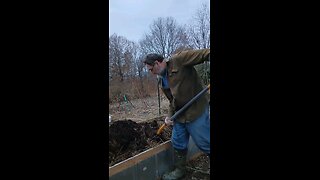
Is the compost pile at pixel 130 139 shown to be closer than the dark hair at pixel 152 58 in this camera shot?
No

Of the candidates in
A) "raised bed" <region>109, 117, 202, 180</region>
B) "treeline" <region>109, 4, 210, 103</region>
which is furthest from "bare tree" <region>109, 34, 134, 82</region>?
"raised bed" <region>109, 117, 202, 180</region>

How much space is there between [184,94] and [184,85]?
0.33 feet

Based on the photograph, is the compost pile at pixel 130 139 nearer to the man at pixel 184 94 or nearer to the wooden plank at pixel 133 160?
the wooden plank at pixel 133 160

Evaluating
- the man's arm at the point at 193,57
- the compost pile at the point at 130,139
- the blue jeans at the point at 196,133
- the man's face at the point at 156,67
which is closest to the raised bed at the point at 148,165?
the blue jeans at the point at 196,133

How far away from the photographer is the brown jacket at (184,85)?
2.66m

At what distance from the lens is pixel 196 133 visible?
2.69 metres

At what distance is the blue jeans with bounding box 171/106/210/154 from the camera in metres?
2.62

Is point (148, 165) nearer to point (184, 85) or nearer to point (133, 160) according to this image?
point (133, 160)
